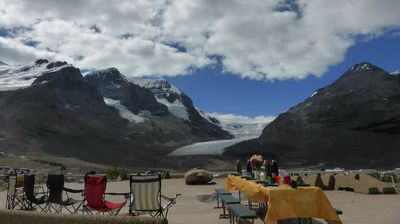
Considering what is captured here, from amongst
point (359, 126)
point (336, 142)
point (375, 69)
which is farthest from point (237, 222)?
point (375, 69)

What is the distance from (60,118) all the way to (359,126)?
77.3 meters

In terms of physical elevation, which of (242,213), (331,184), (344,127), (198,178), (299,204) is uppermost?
(344,127)

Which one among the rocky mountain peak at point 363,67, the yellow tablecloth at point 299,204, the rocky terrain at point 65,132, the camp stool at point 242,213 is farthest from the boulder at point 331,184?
the rocky mountain peak at point 363,67

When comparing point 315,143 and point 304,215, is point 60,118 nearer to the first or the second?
point 315,143

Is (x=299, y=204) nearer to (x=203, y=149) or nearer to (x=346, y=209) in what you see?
(x=346, y=209)

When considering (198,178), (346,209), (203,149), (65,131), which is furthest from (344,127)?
(346,209)

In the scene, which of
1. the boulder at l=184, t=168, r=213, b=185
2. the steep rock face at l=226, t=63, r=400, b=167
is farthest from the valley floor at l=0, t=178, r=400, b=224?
the steep rock face at l=226, t=63, r=400, b=167

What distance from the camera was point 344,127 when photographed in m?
118

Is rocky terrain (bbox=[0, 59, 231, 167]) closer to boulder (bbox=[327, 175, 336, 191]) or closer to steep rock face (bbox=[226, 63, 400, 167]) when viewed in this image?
steep rock face (bbox=[226, 63, 400, 167])

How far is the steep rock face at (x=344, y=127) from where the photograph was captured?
101 m

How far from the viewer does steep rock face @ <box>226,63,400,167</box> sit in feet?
331

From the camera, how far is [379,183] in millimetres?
17891

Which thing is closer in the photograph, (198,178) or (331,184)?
(331,184)

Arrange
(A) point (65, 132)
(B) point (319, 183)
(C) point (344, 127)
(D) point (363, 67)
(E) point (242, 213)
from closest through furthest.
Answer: (E) point (242, 213) → (B) point (319, 183) → (C) point (344, 127) → (A) point (65, 132) → (D) point (363, 67)
